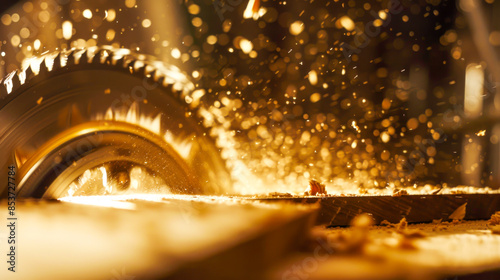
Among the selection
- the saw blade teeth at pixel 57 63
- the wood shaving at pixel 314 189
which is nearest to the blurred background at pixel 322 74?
the saw blade teeth at pixel 57 63

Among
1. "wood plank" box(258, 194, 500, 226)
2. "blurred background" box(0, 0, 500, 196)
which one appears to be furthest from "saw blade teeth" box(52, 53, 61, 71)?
"wood plank" box(258, 194, 500, 226)

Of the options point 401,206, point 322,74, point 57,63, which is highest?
point 322,74

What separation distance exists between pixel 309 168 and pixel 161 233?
0.90 m

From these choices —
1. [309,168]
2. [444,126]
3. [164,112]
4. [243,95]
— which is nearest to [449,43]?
[444,126]

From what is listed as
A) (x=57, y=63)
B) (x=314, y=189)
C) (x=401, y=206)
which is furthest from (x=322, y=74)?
(x=57, y=63)

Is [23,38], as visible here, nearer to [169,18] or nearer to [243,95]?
[169,18]

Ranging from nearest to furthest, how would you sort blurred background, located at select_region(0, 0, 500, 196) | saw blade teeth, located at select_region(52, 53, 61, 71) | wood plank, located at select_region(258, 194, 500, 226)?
wood plank, located at select_region(258, 194, 500, 226), saw blade teeth, located at select_region(52, 53, 61, 71), blurred background, located at select_region(0, 0, 500, 196)

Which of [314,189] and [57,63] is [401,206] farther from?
[57,63]

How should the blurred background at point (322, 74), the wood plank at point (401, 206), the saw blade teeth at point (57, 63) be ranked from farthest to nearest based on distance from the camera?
the blurred background at point (322, 74)
the saw blade teeth at point (57, 63)
the wood plank at point (401, 206)

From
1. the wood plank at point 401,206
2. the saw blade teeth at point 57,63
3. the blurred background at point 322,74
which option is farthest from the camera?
the blurred background at point 322,74

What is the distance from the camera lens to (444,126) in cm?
132

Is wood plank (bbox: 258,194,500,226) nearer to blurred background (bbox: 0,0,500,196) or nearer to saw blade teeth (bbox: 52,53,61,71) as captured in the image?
blurred background (bbox: 0,0,500,196)

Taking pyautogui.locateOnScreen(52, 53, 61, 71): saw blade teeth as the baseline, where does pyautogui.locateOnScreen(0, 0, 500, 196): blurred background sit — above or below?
above

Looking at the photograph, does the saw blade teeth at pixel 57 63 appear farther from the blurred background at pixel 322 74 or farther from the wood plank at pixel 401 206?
the wood plank at pixel 401 206
